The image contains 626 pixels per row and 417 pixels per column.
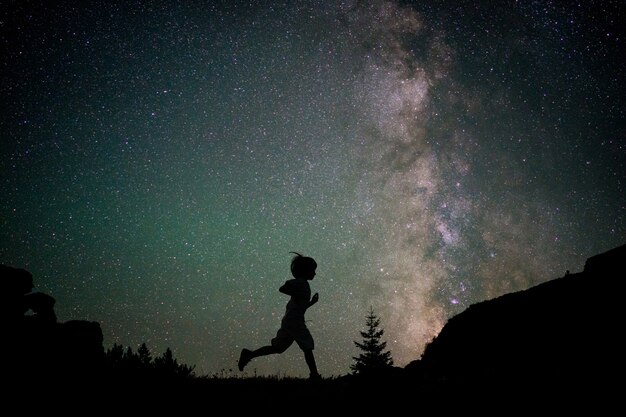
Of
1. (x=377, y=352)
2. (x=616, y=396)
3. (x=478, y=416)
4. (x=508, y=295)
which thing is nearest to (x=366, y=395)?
(x=478, y=416)

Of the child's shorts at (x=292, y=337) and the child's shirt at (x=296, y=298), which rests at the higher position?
the child's shirt at (x=296, y=298)

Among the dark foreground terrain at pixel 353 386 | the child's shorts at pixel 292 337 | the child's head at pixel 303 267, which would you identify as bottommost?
the dark foreground terrain at pixel 353 386

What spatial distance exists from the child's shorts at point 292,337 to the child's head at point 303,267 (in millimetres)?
869

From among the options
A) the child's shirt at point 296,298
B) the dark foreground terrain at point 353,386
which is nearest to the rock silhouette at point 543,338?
the dark foreground terrain at point 353,386

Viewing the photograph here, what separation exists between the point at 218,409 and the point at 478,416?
2424 mm

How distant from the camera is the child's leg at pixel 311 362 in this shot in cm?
568

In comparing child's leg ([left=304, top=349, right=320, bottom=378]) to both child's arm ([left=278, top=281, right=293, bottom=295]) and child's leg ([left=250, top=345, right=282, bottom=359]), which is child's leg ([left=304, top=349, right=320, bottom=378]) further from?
child's arm ([left=278, top=281, right=293, bottom=295])

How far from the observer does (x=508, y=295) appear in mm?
11883

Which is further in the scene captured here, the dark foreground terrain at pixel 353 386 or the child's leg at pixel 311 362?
the child's leg at pixel 311 362

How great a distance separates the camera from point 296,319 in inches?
238

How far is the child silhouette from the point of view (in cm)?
597

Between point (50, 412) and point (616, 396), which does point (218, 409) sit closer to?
point (50, 412)

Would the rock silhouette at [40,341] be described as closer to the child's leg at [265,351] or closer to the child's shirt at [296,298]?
the child's leg at [265,351]

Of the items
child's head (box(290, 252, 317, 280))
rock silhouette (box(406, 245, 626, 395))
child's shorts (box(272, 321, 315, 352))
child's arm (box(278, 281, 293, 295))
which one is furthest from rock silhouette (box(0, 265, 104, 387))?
rock silhouette (box(406, 245, 626, 395))
